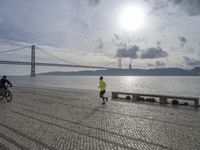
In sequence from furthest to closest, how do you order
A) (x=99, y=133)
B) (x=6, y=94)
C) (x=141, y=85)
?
(x=141, y=85), (x=6, y=94), (x=99, y=133)

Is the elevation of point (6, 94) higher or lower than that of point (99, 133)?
higher

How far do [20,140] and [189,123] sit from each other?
5.38 metres

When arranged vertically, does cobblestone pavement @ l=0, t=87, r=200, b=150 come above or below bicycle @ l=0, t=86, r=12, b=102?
below

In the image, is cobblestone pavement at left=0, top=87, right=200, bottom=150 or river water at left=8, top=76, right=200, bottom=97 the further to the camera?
river water at left=8, top=76, right=200, bottom=97

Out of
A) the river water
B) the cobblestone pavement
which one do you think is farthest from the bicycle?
the river water

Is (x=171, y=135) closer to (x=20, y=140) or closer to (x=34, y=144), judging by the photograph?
(x=34, y=144)

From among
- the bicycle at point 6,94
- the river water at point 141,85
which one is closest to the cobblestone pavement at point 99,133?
the bicycle at point 6,94

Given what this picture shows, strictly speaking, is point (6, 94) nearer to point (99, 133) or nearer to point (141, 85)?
point (99, 133)

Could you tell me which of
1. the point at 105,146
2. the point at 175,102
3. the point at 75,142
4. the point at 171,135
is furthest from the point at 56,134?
the point at 175,102

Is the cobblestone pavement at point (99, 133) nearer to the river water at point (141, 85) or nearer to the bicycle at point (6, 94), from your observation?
the bicycle at point (6, 94)

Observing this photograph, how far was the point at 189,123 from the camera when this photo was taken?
733 cm

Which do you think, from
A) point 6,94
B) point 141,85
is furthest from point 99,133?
point 141,85

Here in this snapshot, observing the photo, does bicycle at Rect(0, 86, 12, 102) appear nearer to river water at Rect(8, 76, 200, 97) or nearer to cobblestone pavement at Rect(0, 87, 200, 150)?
cobblestone pavement at Rect(0, 87, 200, 150)

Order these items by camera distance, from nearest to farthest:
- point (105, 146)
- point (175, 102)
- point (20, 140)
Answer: point (105, 146), point (20, 140), point (175, 102)
